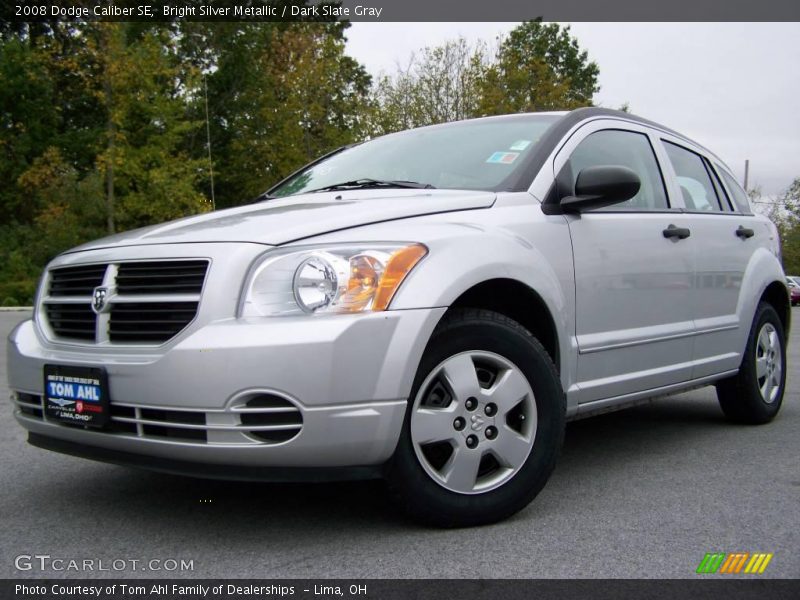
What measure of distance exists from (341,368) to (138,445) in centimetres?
75

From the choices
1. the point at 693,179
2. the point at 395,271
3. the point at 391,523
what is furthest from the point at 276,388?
the point at 693,179

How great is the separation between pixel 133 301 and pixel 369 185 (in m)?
1.37

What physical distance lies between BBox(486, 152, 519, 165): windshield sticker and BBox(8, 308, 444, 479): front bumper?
3.87ft

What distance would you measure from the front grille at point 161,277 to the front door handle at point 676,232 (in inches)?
93.0

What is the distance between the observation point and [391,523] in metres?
3.00

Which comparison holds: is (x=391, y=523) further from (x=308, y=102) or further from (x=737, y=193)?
(x=308, y=102)

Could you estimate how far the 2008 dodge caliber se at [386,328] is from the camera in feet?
8.64

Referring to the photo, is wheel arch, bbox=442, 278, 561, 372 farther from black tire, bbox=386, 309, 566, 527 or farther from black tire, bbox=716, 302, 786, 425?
black tire, bbox=716, 302, 786, 425

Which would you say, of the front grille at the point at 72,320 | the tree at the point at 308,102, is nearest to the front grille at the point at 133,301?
the front grille at the point at 72,320

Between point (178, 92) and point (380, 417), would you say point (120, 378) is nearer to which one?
point (380, 417)

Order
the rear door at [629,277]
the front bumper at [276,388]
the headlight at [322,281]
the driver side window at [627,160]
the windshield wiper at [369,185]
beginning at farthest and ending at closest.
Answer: the driver side window at [627,160], the windshield wiper at [369,185], the rear door at [629,277], the headlight at [322,281], the front bumper at [276,388]

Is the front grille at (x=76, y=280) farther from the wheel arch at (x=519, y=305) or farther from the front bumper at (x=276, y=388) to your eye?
the wheel arch at (x=519, y=305)

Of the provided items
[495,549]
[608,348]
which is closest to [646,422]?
[608,348]

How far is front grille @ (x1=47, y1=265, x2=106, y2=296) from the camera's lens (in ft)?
10.0
